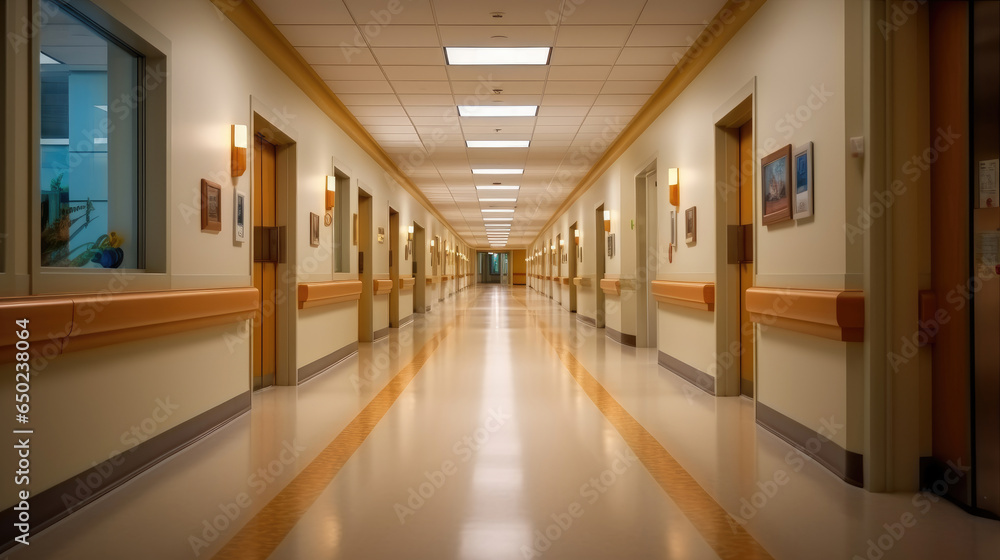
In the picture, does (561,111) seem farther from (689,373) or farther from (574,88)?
(689,373)

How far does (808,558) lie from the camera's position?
84.4 inches

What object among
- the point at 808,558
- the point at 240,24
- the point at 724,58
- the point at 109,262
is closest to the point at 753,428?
the point at 808,558

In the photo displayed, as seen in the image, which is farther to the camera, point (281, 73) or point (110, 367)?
point (281, 73)

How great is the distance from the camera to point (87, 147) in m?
3.03

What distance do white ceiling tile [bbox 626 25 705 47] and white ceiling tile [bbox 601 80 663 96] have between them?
3.14 ft

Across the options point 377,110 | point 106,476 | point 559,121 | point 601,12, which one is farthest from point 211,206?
point 559,121

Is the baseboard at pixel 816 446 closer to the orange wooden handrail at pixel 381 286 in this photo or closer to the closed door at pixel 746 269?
the closed door at pixel 746 269

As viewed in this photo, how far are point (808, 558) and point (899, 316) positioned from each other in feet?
4.39

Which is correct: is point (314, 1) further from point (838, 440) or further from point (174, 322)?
point (838, 440)

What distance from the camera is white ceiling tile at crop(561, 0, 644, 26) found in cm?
434

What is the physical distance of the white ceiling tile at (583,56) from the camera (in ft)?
16.9

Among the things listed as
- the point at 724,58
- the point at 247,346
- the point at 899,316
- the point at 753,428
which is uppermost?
the point at 724,58

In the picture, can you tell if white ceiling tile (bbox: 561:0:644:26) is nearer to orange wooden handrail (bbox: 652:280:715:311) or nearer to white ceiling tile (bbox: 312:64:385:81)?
white ceiling tile (bbox: 312:64:385:81)

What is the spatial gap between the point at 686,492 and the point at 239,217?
348 centimetres
